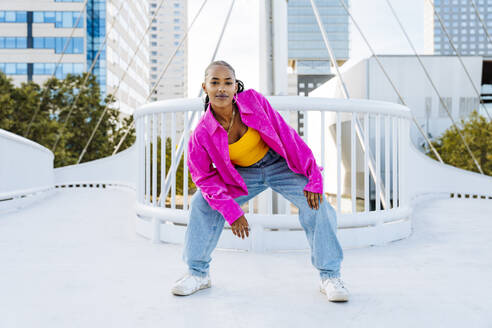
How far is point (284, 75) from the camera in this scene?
11.8 feet

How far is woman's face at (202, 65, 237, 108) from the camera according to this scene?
1.49m

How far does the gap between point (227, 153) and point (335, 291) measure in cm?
61

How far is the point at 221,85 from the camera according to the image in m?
1.49

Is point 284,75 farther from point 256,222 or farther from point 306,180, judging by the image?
point 306,180

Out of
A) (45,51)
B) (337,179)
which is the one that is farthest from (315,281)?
(45,51)

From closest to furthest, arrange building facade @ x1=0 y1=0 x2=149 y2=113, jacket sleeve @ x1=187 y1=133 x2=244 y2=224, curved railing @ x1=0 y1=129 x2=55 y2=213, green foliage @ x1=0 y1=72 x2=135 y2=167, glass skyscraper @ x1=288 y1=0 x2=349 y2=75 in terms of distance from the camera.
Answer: jacket sleeve @ x1=187 y1=133 x2=244 y2=224, curved railing @ x1=0 y1=129 x2=55 y2=213, green foliage @ x1=0 y1=72 x2=135 y2=167, building facade @ x1=0 y1=0 x2=149 y2=113, glass skyscraper @ x1=288 y1=0 x2=349 y2=75

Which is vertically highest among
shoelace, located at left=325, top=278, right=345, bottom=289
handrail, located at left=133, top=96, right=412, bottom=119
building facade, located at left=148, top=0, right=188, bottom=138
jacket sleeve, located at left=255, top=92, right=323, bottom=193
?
building facade, located at left=148, top=0, right=188, bottom=138

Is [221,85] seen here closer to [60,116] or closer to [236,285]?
[236,285]

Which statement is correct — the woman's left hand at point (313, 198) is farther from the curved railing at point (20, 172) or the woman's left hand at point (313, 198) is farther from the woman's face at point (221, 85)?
the curved railing at point (20, 172)

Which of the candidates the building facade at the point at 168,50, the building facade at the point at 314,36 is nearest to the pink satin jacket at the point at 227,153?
the building facade at the point at 314,36

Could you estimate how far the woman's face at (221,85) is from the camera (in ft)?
4.90

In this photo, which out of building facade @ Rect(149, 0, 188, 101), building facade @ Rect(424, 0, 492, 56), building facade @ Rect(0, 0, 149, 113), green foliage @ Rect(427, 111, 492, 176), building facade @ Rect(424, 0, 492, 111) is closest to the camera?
green foliage @ Rect(427, 111, 492, 176)

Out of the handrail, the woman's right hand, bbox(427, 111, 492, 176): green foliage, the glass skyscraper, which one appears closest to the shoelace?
the woman's right hand

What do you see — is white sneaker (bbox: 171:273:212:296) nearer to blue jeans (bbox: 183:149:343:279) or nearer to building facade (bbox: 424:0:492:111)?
blue jeans (bbox: 183:149:343:279)
